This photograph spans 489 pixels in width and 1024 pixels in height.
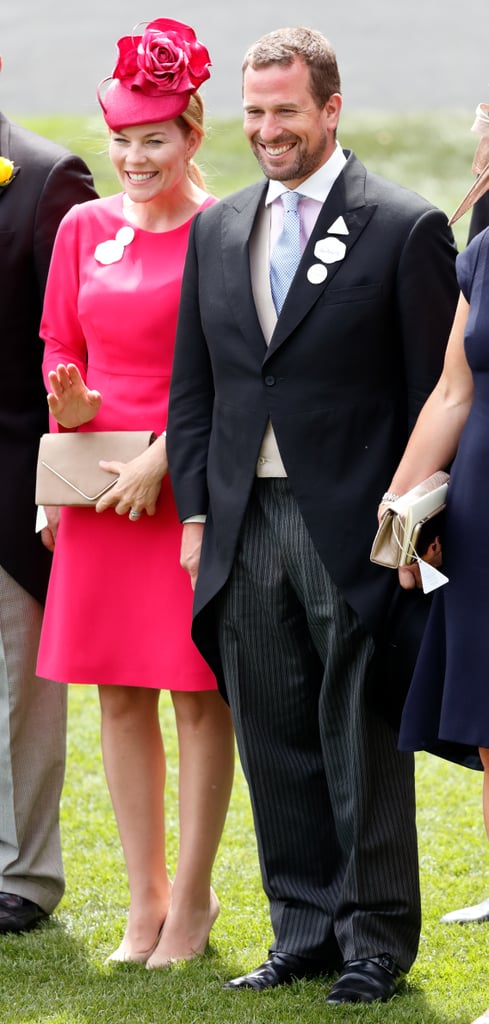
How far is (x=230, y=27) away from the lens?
18.9 meters

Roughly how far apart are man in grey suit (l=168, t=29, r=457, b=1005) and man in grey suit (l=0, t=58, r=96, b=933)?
66 centimetres

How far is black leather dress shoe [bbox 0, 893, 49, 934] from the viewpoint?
431 centimetres

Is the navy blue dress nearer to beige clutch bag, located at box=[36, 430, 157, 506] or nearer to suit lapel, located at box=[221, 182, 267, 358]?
suit lapel, located at box=[221, 182, 267, 358]

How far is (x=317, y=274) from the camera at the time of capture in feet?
11.4

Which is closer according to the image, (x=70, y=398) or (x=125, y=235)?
(x=70, y=398)

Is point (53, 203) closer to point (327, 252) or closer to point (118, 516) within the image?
point (118, 516)

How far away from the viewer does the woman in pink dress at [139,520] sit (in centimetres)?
385

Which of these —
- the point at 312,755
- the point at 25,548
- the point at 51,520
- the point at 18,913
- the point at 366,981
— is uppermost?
the point at 51,520

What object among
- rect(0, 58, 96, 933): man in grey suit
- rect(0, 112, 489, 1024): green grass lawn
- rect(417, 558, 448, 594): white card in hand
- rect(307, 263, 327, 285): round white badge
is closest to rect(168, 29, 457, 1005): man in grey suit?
rect(307, 263, 327, 285): round white badge

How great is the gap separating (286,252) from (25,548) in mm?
1240

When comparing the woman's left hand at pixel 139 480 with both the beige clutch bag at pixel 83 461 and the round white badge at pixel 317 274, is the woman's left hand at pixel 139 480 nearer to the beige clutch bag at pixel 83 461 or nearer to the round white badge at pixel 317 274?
the beige clutch bag at pixel 83 461

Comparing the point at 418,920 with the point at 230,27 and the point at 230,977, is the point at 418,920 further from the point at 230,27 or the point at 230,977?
the point at 230,27

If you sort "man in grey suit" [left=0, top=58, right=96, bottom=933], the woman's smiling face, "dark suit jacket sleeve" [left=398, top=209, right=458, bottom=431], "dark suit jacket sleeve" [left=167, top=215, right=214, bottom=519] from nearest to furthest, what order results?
"dark suit jacket sleeve" [left=398, top=209, right=458, bottom=431], "dark suit jacket sleeve" [left=167, top=215, right=214, bottom=519], the woman's smiling face, "man in grey suit" [left=0, top=58, right=96, bottom=933]

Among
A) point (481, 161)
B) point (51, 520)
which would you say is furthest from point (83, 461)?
point (481, 161)
